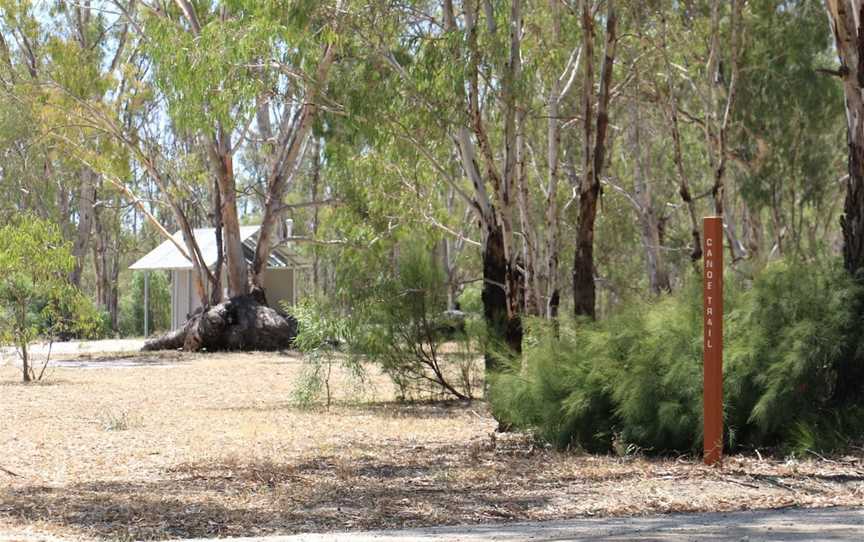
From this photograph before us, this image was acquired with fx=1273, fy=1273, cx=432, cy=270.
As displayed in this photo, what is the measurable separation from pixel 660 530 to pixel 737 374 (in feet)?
11.3

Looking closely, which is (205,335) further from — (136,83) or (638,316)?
(638,316)

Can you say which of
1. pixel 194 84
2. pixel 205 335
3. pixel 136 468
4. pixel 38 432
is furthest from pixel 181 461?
pixel 205 335

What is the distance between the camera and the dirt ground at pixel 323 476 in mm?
8129

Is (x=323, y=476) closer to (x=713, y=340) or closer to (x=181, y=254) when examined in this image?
(x=713, y=340)

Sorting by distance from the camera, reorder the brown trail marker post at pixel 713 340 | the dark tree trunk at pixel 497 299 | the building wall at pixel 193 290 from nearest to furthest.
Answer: the brown trail marker post at pixel 713 340 → the dark tree trunk at pixel 497 299 → the building wall at pixel 193 290

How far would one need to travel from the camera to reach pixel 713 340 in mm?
9492

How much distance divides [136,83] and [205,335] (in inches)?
254

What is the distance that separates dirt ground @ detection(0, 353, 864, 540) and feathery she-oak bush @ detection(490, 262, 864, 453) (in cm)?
32

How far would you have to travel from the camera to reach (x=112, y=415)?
15039mm

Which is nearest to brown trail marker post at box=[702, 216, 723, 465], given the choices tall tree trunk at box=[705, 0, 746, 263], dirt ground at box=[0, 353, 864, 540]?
dirt ground at box=[0, 353, 864, 540]

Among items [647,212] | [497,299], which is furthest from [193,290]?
[497,299]

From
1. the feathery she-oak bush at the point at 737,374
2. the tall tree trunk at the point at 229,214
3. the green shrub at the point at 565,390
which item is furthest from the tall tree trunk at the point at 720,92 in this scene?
the tall tree trunk at the point at 229,214

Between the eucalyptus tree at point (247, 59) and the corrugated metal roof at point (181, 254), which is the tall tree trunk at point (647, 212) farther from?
the eucalyptus tree at point (247, 59)

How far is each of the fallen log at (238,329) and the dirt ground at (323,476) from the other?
1549cm
